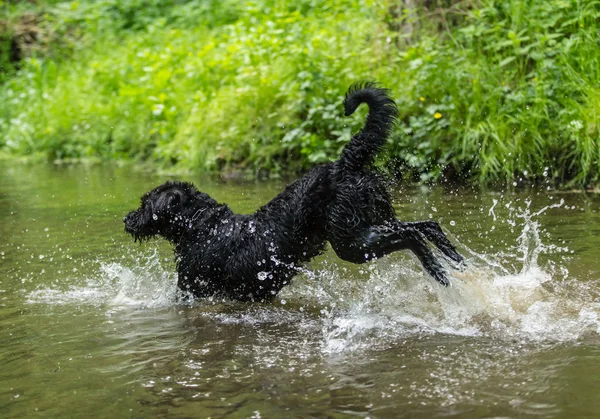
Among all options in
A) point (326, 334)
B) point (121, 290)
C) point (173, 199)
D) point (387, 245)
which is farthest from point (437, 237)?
point (121, 290)

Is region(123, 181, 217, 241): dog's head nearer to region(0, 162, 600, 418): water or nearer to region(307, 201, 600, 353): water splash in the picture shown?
region(0, 162, 600, 418): water

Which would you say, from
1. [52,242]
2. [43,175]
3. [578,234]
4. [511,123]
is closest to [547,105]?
[511,123]

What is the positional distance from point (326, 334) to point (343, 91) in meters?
6.20

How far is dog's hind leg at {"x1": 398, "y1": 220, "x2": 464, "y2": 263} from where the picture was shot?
4887mm

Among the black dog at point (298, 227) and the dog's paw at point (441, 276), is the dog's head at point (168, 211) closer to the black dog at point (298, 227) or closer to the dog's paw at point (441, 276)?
the black dog at point (298, 227)

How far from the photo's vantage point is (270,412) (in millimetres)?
3281

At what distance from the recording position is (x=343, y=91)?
1012 centimetres

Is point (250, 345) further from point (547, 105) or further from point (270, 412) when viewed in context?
point (547, 105)

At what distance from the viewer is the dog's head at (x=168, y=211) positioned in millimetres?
5332

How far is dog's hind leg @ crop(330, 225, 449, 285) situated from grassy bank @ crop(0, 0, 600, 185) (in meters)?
3.86

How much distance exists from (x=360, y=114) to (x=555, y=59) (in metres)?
2.43

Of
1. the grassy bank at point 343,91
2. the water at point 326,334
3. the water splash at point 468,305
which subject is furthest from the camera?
the grassy bank at point 343,91

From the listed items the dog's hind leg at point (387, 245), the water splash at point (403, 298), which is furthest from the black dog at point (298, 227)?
the water splash at point (403, 298)

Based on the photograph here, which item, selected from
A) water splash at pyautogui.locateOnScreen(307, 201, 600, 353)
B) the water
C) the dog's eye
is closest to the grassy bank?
the water
